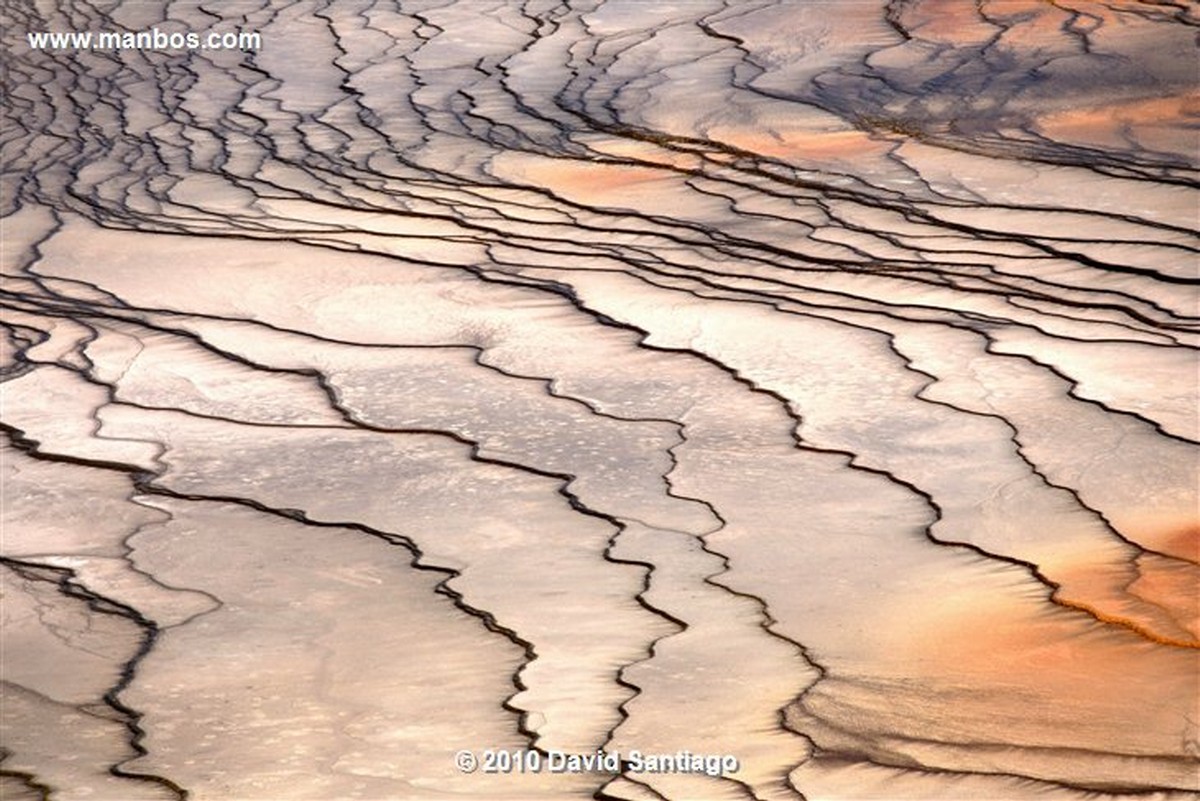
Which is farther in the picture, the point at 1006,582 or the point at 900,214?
the point at 900,214

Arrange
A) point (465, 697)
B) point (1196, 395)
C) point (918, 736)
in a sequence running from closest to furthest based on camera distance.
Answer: point (918, 736)
point (465, 697)
point (1196, 395)

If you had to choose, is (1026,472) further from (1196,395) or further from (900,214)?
(900,214)

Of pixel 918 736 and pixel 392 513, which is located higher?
pixel 918 736

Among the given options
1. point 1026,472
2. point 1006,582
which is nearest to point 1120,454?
point 1026,472

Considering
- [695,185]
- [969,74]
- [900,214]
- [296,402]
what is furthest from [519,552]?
[969,74]

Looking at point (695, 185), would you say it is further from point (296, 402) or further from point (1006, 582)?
point (1006, 582)

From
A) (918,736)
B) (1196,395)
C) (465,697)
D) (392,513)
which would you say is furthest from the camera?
(1196,395)
